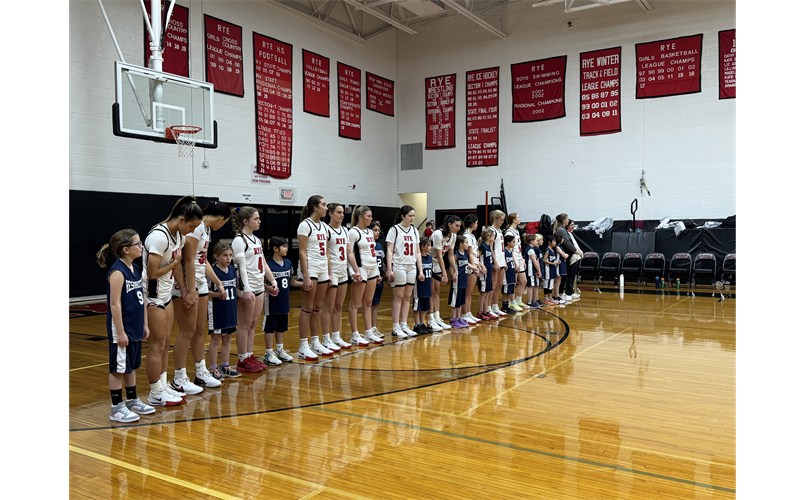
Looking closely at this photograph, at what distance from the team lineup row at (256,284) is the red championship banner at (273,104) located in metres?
6.77

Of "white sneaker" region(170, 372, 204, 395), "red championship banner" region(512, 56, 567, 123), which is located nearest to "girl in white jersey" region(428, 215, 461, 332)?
"white sneaker" region(170, 372, 204, 395)

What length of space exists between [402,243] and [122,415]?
374 cm

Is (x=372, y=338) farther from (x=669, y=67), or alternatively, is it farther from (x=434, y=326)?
(x=669, y=67)

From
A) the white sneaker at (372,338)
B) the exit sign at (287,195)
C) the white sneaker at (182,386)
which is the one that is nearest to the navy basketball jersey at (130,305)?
the white sneaker at (182,386)

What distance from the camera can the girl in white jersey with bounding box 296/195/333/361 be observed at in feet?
18.7

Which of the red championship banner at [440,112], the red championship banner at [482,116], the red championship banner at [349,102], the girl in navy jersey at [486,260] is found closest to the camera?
the girl in navy jersey at [486,260]

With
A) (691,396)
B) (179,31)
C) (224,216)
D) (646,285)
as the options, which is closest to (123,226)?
(179,31)

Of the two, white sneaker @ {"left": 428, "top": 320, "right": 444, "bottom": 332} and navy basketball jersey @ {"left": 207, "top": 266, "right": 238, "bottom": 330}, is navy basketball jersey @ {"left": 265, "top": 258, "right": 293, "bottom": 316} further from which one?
white sneaker @ {"left": 428, "top": 320, "right": 444, "bottom": 332}

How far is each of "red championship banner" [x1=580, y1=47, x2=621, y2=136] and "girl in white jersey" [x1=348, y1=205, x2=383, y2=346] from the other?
32.8 ft

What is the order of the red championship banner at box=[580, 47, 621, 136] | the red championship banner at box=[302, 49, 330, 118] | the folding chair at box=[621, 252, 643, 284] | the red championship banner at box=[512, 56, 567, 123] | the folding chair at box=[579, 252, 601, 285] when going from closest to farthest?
the folding chair at box=[621, 252, 643, 284], the folding chair at box=[579, 252, 601, 285], the red championship banner at box=[580, 47, 621, 136], the red championship banner at box=[302, 49, 330, 118], the red championship banner at box=[512, 56, 567, 123]

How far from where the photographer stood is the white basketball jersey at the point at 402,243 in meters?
6.86

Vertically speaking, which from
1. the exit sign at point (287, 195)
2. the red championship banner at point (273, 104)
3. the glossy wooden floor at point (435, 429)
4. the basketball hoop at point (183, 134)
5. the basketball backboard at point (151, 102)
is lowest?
the glossy wooden floor at point (435, 429)

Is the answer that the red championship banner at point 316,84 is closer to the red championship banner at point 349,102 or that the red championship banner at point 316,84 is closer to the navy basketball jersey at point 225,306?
the red championship banner at point 349,102
